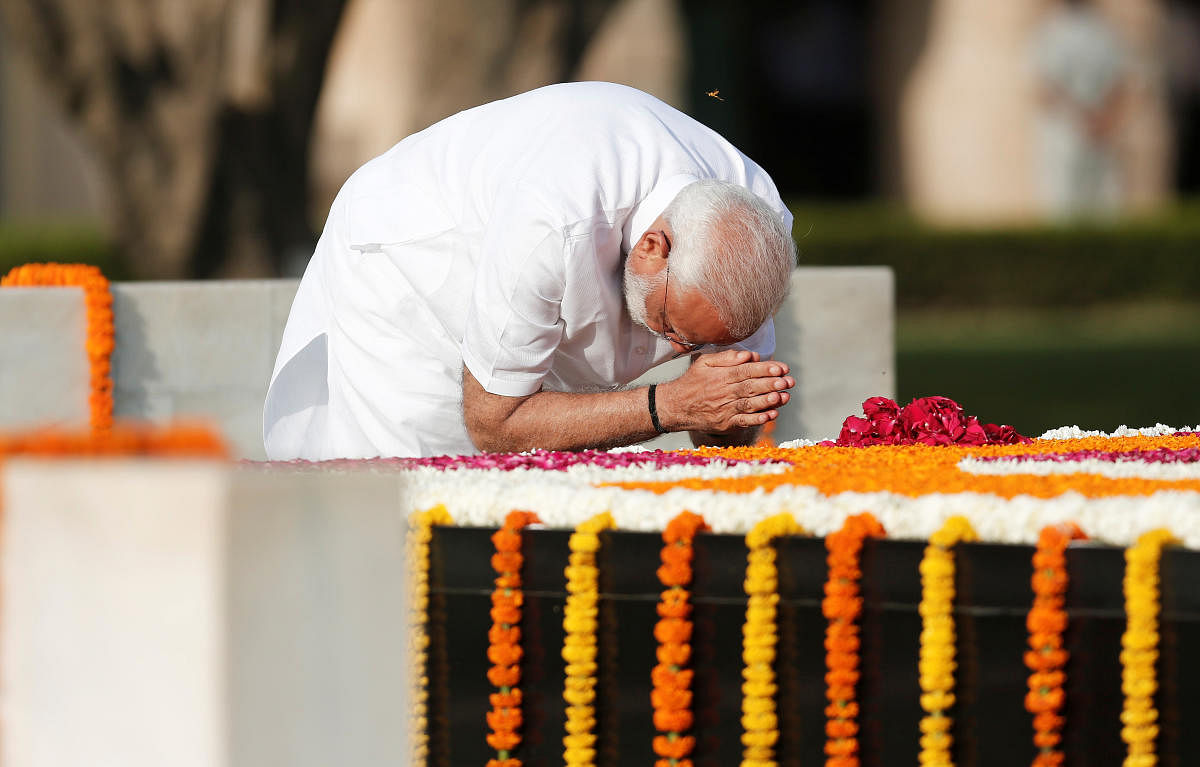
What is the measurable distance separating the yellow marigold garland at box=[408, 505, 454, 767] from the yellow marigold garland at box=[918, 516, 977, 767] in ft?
2.18

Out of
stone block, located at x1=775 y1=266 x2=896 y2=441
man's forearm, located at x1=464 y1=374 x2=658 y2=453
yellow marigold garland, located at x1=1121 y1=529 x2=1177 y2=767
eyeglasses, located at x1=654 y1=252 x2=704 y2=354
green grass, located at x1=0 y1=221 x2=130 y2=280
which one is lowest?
yellow marigold garland, located at x1=1121 y1=529 x2=1177 y2=767

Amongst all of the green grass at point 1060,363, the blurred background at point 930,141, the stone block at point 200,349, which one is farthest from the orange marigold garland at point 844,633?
the blurred background at point 930,141

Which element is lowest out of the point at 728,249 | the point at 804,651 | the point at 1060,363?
the point at 804,651

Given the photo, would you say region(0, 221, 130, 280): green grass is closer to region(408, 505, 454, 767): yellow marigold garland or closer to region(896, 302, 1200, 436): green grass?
region(896, 302, 1200, 436): green grass

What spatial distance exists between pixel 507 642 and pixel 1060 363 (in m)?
10.3

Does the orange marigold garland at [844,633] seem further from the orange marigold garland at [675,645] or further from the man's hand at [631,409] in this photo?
the man's hand at [631,409]

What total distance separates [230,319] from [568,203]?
1.76m

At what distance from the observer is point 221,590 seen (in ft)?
4.33

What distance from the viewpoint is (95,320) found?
13.0ft

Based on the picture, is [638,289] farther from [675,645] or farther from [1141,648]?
[1141,648]

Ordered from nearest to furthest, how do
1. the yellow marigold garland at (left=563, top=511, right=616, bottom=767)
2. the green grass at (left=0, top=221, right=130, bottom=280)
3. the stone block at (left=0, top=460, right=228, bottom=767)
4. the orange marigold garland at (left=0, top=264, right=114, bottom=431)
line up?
the stone block at (left=0, top=460, right=228, bottom=767), the yellow marigold garland at (left=563, top=511, right=616, bottom=767), the orange marigold garland at (left=0, top=264, right=114, bottom=431), the green grass at (left=0, top=221, right=130, bottom=280)

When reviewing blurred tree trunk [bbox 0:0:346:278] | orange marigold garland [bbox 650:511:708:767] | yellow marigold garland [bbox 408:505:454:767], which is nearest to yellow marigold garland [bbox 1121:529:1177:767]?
orange marigold garland [bbox 650:511:708:767]

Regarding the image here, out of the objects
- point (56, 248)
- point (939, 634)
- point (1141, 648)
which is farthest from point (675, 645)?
point (56, 248)

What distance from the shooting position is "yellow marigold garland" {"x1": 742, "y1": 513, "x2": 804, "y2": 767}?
6.82ft
